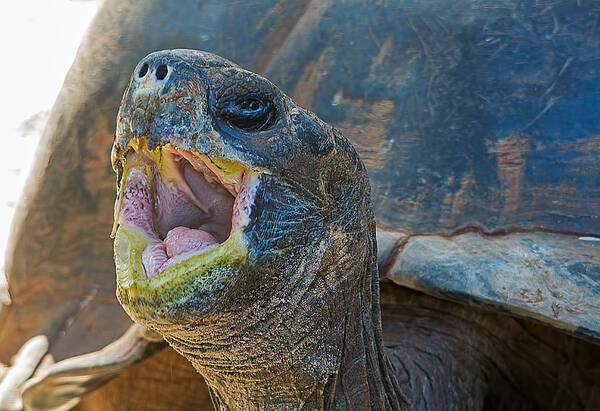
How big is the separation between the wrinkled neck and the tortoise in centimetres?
4

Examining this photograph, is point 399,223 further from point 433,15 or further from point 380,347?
point 433,15

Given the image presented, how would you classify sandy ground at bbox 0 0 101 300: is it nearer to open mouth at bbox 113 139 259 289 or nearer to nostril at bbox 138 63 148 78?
open mouth at bbox 113 139 259 289

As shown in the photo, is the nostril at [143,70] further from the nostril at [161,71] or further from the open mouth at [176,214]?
the open mouth at [176,214]

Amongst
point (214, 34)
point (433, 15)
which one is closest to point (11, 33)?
point (214, 34)

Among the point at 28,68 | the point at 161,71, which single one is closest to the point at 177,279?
the point at 161,71

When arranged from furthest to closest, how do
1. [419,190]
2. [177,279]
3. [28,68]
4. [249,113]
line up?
[28,68] < [419,190] < [249,113] < [177,279]

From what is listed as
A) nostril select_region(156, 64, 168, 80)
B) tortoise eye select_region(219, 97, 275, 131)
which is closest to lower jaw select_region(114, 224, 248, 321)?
tortoise eye select_region(219, 97, 275, 131)

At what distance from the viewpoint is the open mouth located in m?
1.30

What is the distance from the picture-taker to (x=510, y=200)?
6.89 ft

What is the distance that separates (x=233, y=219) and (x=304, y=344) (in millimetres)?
368

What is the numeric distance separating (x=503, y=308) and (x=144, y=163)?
1.07 m

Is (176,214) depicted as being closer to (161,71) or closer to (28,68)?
(161,71)

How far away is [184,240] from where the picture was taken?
1383 millimetres

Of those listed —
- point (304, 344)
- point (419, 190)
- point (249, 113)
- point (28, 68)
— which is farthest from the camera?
point (28, 68)
